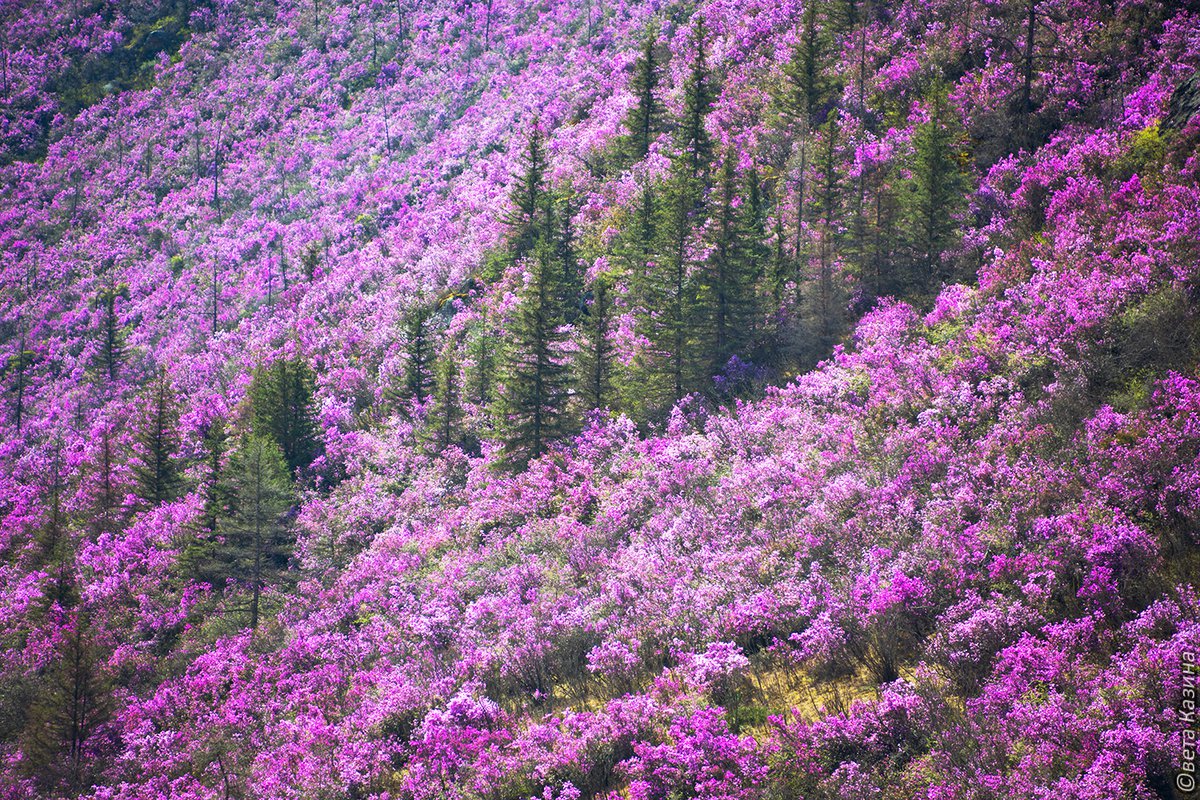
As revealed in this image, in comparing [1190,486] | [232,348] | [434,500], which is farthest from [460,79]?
[1190,486]

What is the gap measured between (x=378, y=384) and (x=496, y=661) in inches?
1082

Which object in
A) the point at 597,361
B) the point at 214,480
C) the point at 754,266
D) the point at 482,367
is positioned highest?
the point at 754,266

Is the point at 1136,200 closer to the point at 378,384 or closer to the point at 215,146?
the point at 378,384

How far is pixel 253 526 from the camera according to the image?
84.3 ft

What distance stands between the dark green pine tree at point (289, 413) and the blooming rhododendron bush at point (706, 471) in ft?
0.70

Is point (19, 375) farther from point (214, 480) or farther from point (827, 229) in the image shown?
point (827, 229)

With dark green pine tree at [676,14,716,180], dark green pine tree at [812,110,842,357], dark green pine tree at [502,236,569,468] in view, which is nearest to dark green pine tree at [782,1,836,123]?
dark green pine tree at [676,14,716,180]

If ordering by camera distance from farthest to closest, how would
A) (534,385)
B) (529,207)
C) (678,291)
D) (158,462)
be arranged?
(529,207) < (158,462) < (534,385) < (678,291)

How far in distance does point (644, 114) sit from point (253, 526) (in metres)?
27.4

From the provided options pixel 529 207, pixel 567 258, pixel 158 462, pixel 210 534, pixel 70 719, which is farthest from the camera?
pixel 529 207

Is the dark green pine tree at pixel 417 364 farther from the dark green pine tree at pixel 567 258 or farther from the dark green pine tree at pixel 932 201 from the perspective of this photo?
the dark green pine tree at pixel 932 201

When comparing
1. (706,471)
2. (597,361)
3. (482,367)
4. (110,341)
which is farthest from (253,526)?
(110,341)

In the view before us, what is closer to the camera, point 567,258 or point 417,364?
point 567,258

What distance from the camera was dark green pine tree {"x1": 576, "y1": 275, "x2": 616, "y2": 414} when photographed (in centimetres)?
2597
